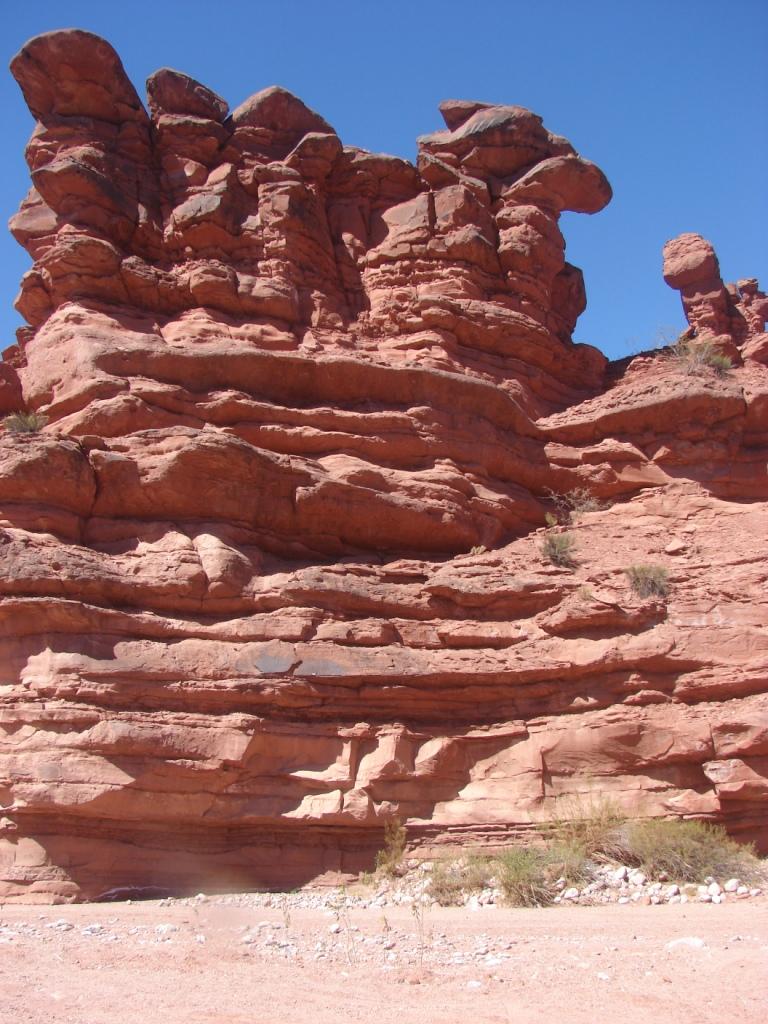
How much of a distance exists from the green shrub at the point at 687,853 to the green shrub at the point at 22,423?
34.8 ft

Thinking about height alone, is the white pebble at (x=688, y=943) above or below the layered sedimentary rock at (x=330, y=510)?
below

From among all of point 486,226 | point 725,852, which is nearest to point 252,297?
point 486,226

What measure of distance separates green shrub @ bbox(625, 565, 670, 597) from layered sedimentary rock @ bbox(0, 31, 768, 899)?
21 centimetres

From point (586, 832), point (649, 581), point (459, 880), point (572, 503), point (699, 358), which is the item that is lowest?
point (459, 880)

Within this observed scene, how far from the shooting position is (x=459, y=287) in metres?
18.4

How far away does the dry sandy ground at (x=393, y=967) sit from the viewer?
6.08 m

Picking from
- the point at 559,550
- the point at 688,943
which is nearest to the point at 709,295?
the point at 559,550

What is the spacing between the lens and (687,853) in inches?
412

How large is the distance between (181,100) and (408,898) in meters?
17.5

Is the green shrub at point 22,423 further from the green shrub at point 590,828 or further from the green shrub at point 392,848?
the green shrub at point 590,828

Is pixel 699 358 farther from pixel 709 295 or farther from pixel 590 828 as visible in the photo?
pixel 590 828

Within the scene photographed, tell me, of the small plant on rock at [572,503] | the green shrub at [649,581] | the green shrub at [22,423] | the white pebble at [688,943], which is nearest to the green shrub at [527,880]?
the white pebble at [688,943]

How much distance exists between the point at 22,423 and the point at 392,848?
9.01 meters

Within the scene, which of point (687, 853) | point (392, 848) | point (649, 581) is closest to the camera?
point (687, 853)
